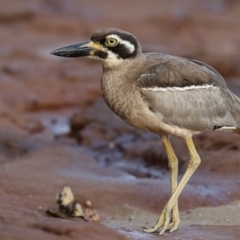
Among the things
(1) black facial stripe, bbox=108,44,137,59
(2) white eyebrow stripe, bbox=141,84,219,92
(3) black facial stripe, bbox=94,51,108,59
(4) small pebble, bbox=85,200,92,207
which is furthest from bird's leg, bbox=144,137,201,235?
(4) small pebble, bbox=85,200,92,207

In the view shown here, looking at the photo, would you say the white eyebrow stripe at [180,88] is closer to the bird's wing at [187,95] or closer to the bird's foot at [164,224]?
the bird's wing at [187,95]

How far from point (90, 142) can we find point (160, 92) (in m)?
4.05

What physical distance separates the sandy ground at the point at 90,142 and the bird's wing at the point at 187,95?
938 mm

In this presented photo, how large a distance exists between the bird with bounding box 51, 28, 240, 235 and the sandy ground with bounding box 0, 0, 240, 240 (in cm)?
86

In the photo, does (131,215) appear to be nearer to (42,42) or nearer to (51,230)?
(51,230)

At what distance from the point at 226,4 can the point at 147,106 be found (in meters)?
14.7

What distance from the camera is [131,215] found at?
25.4 ft

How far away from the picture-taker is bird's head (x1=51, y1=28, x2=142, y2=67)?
6.86 metres

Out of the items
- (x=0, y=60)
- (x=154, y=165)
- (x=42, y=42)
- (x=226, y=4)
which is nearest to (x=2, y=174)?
(x=154, y=165)

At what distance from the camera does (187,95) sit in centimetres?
692

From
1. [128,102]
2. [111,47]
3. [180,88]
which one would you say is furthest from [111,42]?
[180,88]

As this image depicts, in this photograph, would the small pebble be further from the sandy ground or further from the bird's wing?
the bird's wing

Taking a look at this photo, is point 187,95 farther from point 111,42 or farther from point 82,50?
point 82,50

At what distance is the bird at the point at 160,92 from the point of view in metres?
6.69
